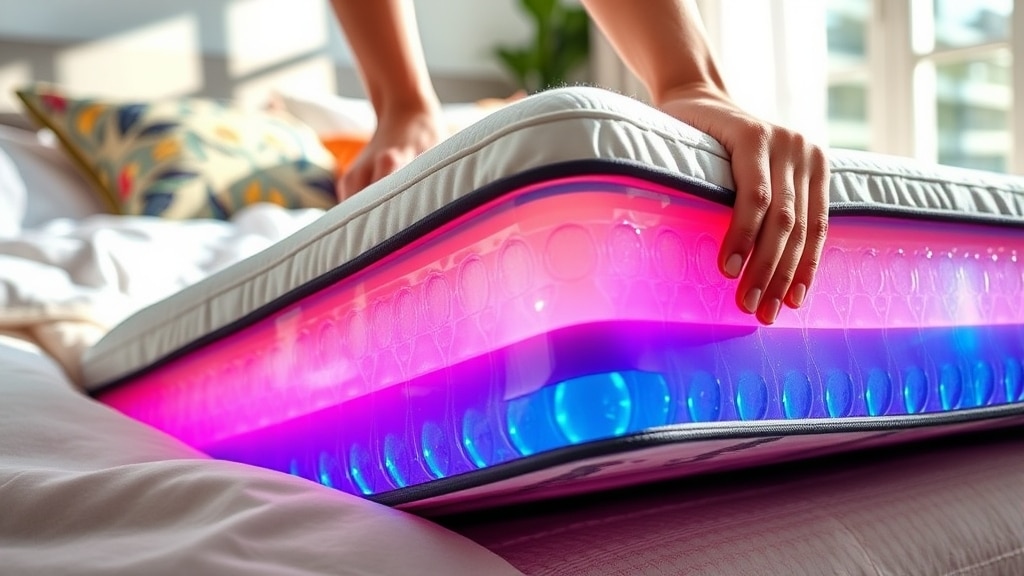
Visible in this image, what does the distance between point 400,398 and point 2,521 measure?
0.79ft

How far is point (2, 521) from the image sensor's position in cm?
61

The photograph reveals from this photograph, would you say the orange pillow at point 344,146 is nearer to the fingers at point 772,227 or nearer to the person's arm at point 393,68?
the person's arm at point 393,68

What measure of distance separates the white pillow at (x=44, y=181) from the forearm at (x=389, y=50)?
1093mm

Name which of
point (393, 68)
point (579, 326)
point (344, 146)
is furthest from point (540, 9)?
point (579, 326)

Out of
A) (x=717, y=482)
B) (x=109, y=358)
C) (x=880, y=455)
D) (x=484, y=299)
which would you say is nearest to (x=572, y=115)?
(x=484, y=299)

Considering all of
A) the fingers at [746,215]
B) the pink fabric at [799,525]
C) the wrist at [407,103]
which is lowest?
the pink fabric at [799,525]

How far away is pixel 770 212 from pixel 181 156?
1821mm

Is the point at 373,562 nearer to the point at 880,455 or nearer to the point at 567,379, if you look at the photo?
the point at 567,379

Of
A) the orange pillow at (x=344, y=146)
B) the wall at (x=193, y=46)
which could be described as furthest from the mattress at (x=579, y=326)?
the wall at (x=193, y=46)

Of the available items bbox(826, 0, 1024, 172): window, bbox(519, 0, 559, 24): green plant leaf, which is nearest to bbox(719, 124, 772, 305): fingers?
bbox(826, 0, 1024, 172): window

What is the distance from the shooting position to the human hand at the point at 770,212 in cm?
64

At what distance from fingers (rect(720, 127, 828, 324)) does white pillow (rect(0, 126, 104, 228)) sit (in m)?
1.80

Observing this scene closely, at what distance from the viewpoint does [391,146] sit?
1.26 m

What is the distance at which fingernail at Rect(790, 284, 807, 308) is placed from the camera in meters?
0.67
